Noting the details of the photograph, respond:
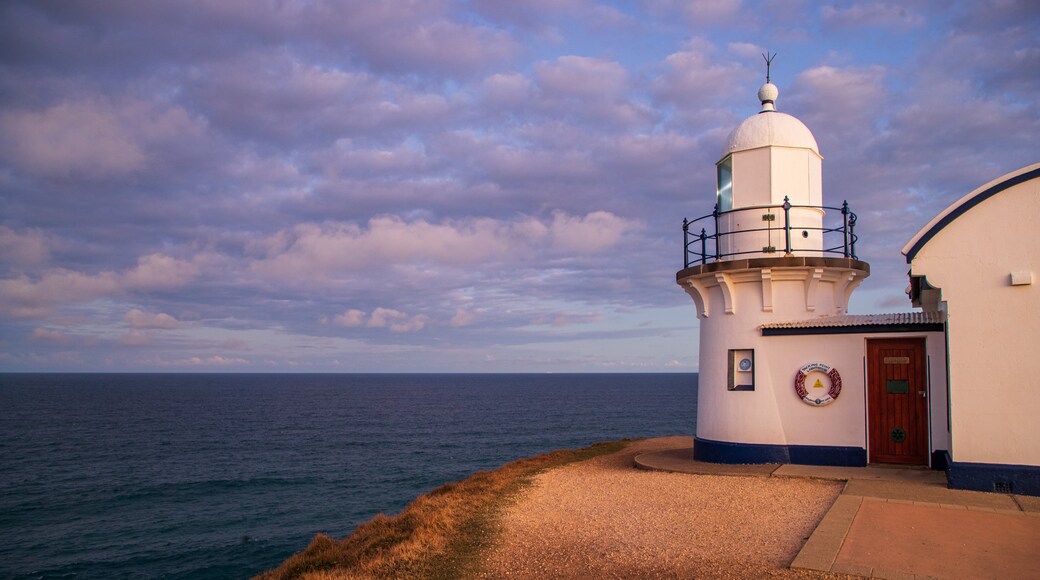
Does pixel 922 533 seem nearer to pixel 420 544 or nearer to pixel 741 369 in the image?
pixel 420 544

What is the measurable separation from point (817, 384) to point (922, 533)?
557cm

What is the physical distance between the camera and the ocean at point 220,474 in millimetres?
22359

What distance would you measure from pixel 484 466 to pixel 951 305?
29800 mm

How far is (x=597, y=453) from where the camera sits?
58.4 ft

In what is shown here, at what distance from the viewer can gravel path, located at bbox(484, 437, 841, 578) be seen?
23.5ft

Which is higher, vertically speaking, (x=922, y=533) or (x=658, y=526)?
(x=922, y=533)

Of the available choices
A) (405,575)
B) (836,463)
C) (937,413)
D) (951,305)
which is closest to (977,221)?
(951,305)

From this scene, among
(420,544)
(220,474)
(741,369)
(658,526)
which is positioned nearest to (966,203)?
(741,369)

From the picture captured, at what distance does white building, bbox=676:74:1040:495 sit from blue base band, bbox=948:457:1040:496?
0.02 meters

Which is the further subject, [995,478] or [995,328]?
[995,328]

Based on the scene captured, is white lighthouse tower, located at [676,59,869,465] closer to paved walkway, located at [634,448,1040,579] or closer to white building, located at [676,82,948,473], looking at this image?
white building, located at [676,82,948,473]

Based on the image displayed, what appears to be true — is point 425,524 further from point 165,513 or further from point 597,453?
point 165,513

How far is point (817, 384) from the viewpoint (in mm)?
13055

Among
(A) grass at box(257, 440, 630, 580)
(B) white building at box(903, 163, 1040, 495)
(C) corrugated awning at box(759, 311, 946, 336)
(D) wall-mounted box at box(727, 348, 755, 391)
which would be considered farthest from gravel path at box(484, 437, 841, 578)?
(C) corrugated awning at box(759, 311, 946, 336)
